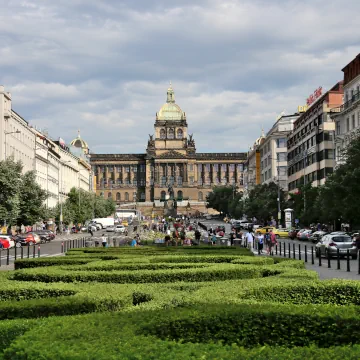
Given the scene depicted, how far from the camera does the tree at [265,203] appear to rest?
112750mm

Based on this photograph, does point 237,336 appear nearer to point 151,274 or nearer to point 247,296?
point 247,296

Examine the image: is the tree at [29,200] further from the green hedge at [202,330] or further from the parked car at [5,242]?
the green hedge at [202,330]

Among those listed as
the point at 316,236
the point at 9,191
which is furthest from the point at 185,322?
the point at 9,191

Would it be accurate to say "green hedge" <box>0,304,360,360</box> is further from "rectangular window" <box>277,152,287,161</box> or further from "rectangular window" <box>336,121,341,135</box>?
"rectangular window" <box>277,152,287,161</box>

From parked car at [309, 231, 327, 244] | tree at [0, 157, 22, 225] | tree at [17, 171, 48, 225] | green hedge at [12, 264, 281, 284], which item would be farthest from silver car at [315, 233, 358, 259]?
tree at [17, 171, 48, 225]

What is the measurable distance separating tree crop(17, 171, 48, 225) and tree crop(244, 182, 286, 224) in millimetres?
41301

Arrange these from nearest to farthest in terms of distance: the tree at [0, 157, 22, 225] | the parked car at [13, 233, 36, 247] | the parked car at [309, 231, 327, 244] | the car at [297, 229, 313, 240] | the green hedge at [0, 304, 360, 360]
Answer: the green hedge at [0, 304, 360, 360] < the parked car at [309, 231, 327, 244] < the parked car at [13, 233, 36, 247] < the car at [297, 229, 313, 240] < the tree at [0, 157, 22, 225]

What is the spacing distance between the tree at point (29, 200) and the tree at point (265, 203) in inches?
1626

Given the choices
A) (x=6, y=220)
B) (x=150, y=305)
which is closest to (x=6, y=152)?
(x=6, y=220)

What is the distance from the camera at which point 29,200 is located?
80.1 m

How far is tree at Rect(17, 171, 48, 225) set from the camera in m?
79.8

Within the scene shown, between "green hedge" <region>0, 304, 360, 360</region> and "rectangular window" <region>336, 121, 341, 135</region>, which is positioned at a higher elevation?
"rectangular window" <region>336, 121, 341, 135</region>

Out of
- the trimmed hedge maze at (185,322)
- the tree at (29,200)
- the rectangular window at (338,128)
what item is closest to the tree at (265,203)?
the rectangular window at (338,128)

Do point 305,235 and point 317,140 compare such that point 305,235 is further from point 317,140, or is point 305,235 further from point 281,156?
point 281,156
